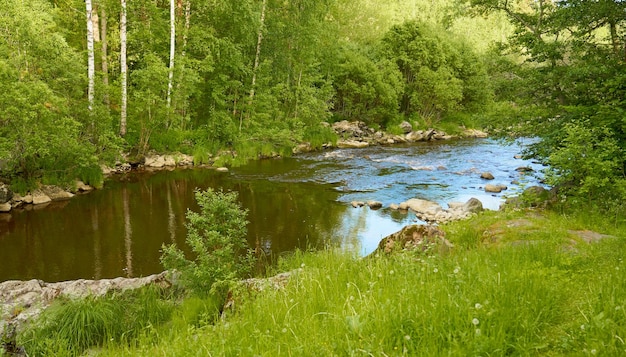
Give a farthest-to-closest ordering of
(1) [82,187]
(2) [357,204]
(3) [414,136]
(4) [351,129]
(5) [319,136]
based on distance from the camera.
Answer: (3) [414,136], (4) [351,129], (5) [319,136], (1) [82,187], (2) [357,204]

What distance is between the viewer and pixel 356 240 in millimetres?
11344

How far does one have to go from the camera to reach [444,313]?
10.2 feet

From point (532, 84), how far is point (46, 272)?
13.0m

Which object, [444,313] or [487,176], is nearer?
[444,313]

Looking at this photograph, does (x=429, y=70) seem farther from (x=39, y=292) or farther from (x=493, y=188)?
(x=39, y=292)

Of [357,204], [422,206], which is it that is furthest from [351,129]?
[422,206]

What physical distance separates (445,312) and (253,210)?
1164 cm

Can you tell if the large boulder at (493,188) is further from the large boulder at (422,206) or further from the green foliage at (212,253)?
the green foliage at (212,253)

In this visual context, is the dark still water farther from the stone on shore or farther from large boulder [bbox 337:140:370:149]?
large boulder [bbox 337:140:370:149]

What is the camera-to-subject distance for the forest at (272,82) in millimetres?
10516

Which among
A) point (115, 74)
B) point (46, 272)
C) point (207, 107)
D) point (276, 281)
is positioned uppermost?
point (115, 74)

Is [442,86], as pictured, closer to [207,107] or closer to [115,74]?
[207,107]

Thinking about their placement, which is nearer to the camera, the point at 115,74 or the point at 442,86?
the point at 115,74

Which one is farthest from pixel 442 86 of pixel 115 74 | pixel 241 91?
pixel 115 74
